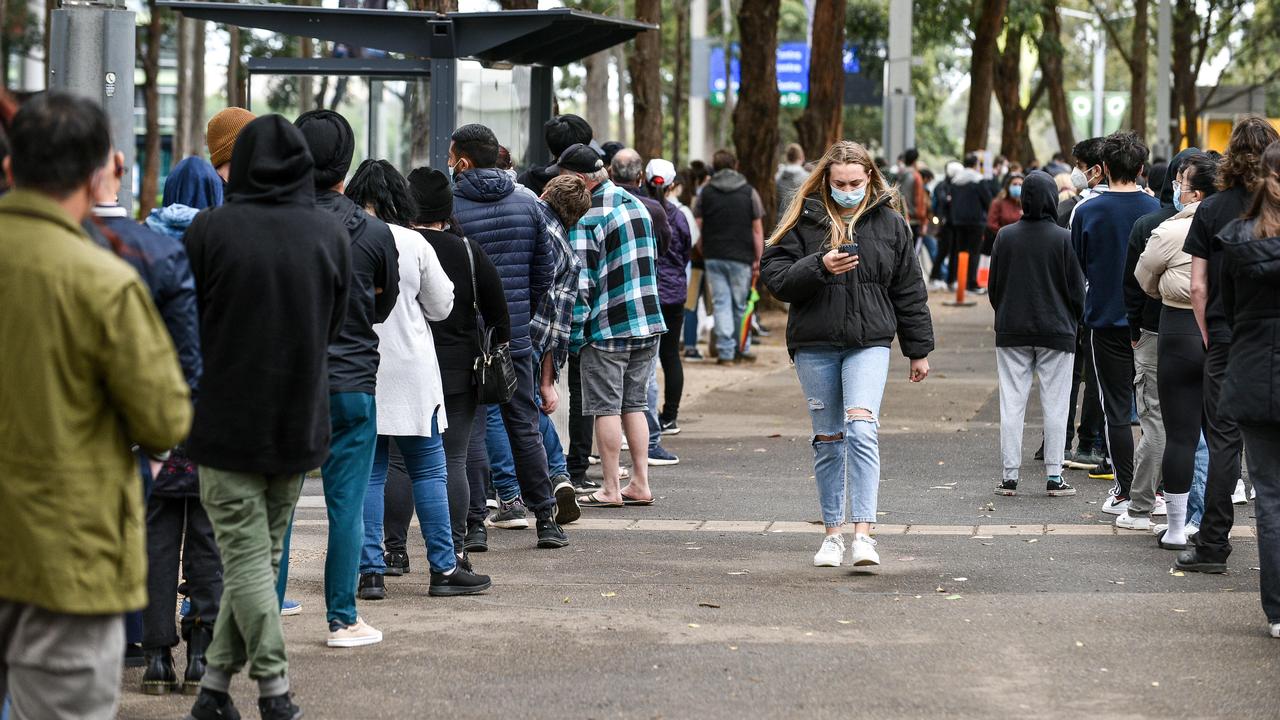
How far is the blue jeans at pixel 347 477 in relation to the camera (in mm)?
6094

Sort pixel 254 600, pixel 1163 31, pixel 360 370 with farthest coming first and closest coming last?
1. pixel 1163 31
2. pixel 360 370
3. pixel 254 600

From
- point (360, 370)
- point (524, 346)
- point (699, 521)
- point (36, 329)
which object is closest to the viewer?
point (36, 329)

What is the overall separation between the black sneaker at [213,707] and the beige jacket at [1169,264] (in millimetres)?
4681

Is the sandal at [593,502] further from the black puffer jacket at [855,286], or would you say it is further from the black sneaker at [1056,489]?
the black sneaker at [1056,489]

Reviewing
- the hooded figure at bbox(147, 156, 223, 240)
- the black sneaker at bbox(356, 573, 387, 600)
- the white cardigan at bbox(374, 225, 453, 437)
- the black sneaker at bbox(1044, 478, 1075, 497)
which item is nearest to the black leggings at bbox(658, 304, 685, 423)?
the black sneaker at bbox(1044, 478, 1075, 497)

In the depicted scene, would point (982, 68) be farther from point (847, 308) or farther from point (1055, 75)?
point (847, 308)

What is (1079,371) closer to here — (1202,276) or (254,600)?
(1202,276)

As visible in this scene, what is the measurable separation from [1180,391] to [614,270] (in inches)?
115

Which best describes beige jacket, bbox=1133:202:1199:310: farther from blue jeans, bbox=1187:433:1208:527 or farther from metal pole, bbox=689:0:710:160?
metal pole, bbox=689:0:710:160

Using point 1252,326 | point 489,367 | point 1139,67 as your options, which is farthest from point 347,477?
point 1139,67

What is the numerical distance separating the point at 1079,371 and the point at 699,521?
3.66 metres

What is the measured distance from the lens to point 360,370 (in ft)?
20.1

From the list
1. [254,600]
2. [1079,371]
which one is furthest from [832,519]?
[1079,371]

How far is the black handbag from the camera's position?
7430 millimetres
